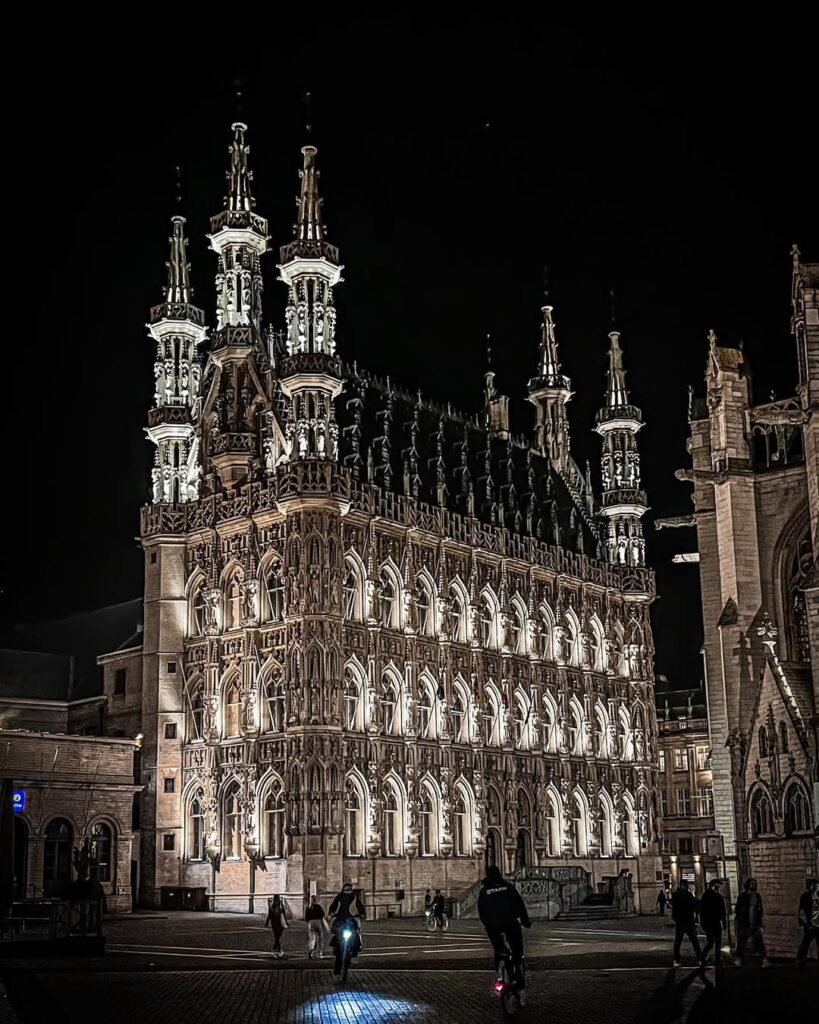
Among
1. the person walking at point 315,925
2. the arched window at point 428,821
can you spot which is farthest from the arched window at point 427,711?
the person walking at point 315,925

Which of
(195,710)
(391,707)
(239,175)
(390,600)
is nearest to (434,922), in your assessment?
(391,707)

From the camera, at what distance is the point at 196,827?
6322 cm

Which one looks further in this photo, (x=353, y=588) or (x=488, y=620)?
(x=488, y=620)

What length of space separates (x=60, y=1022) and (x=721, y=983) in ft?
36.8

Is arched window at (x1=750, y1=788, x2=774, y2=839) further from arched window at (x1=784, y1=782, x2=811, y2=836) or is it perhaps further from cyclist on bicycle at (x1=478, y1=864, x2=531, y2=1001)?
cyclist on bicycle at (x1=478, y1=864, x2=531, y2=1001)

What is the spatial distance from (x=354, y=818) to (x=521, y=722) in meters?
14.5

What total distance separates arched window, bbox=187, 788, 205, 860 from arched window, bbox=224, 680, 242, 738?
3.17 m

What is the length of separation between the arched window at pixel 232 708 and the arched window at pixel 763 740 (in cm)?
3082

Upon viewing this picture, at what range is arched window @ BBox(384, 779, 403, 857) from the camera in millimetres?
61938

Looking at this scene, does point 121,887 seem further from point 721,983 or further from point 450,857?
point 721,983

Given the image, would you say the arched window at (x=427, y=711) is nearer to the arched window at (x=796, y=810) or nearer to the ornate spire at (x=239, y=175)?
the ornate spire at (x=239, y=175)

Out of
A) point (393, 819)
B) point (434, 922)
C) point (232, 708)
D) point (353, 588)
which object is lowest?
point (434, 922)

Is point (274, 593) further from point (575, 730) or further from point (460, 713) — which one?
point (575, 730)

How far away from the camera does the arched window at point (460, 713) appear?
222 ft
